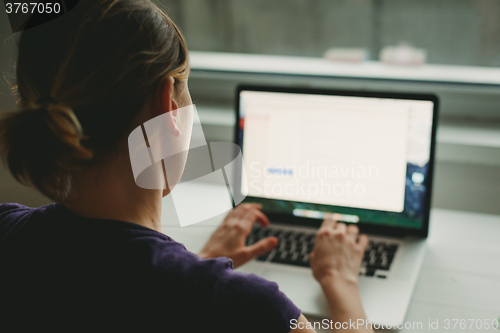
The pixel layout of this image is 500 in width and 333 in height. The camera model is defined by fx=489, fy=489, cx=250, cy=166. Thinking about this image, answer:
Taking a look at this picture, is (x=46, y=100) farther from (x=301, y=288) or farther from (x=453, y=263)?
(x=453, y=263)

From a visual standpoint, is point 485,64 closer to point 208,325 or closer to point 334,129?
point 334,129

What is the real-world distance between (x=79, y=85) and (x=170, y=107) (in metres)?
0.10

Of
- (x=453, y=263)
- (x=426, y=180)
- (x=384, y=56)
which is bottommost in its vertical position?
(x=453, y=263)

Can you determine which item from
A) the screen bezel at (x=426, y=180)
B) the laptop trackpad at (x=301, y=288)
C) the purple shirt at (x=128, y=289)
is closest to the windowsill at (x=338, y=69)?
the screen bezel at (x=426, y=180)

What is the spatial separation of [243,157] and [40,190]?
58cm

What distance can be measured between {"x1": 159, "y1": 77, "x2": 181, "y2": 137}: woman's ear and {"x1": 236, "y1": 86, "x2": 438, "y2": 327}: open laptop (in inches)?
14.5

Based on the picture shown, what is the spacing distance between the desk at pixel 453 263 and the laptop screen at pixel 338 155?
9cm

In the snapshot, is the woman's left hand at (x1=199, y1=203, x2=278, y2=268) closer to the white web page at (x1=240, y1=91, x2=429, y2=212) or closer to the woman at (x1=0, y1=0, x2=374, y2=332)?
the white web page at (x1=240, y1=91, x2=429, y2=212)

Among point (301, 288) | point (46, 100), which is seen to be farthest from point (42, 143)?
point (301, 288)

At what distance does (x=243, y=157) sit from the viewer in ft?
3.52

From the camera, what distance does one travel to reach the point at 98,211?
0.54 metres

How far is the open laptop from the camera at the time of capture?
36.7 inches

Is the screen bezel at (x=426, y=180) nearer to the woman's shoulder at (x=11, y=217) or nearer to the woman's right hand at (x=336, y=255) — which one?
the woman's right hand at (x=336, y=255)

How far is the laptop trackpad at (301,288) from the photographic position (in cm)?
74
